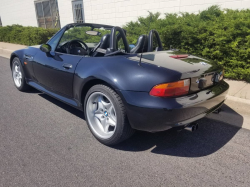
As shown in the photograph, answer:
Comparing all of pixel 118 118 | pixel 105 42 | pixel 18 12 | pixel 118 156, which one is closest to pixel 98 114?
pixel 118 118

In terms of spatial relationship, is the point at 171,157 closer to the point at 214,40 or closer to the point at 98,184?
the point at 98,184

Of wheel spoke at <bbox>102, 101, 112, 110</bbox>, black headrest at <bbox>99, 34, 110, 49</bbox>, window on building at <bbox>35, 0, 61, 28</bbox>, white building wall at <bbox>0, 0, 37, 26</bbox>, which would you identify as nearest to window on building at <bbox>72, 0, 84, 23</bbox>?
window on building at <bbox>35, 0, 61, 28</bbox>

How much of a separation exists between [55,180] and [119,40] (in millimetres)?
Answer: 2101

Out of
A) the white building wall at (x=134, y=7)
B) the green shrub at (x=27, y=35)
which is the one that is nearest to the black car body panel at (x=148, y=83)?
the white building wall at (x=134, y=7)

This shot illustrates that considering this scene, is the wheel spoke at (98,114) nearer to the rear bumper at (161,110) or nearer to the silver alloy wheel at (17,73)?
the rear bumper at (161,110)

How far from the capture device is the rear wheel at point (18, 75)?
426cm

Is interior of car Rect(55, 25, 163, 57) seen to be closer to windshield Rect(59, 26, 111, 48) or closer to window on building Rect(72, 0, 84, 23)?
windshield Rect(59, 26, 111, 48)

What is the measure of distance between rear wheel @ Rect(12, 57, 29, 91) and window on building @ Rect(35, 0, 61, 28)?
10.1 meters

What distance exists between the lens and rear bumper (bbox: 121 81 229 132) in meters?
2.15

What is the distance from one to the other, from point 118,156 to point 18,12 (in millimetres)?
18170

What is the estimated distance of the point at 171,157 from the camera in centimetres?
241

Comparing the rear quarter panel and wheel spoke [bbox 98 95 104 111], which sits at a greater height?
the rear quarter panel

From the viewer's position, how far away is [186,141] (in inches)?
107

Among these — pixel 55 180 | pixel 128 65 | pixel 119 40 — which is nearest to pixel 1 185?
pixel 55 180
